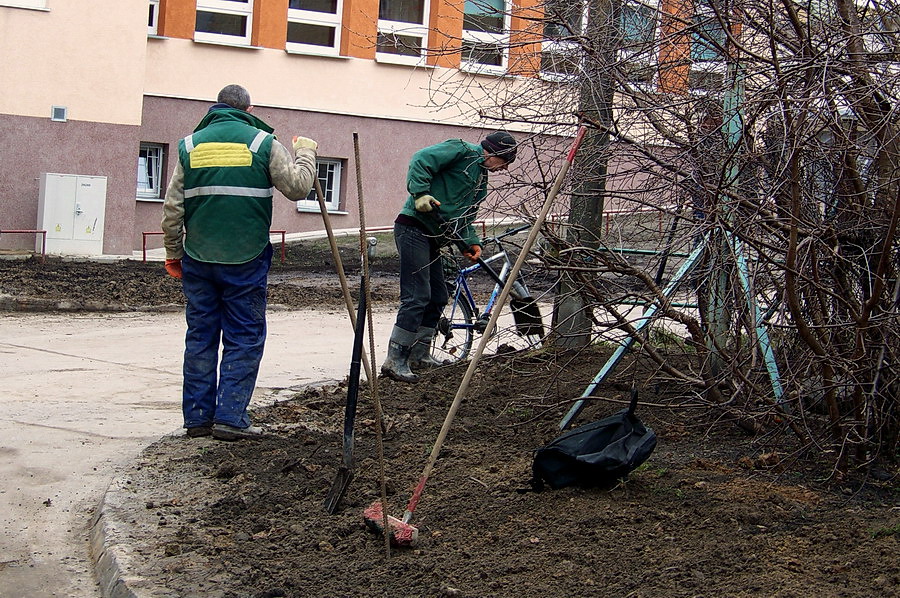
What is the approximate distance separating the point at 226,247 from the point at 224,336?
1.82 ft

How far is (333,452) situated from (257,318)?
1051 mm

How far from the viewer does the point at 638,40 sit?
5527 mm

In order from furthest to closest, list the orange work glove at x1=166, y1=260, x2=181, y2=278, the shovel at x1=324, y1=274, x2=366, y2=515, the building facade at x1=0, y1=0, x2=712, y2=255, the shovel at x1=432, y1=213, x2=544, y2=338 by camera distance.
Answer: the building facade at x1=0, y1=0, x2=712, y2=255 < the shovel at x1=432, y1=213, x2=544, y2=338 < the orange work glove at x1=166, y1=260, x2=181, y2=278 < the shovel at x1=324, y1=274, x2=366, y2=515

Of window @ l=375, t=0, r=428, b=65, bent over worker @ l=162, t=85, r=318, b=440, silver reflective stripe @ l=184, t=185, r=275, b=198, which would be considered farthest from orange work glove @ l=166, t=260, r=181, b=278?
window @ l=375, t=0, r=428, b=65

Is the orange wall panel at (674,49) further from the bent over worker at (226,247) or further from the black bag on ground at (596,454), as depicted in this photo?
the bent over worker at (226,247)

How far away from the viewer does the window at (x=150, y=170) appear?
20.5 meters

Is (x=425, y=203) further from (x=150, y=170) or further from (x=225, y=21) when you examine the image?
(x=225, y=21)

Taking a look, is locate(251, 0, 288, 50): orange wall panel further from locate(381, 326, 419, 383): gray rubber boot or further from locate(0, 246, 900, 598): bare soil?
locate(0, 246, 900, 598): bare soil

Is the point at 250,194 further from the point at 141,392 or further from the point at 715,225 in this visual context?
the point at 715,225

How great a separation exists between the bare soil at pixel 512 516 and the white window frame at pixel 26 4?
13.3m

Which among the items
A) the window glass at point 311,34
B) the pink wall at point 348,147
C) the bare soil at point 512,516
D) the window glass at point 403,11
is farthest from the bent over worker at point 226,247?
the window glass at point 403,11

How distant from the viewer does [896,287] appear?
449 cm

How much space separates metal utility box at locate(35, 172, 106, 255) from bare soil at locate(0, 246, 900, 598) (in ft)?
41.2

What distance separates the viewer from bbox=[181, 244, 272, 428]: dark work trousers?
21.0ft
